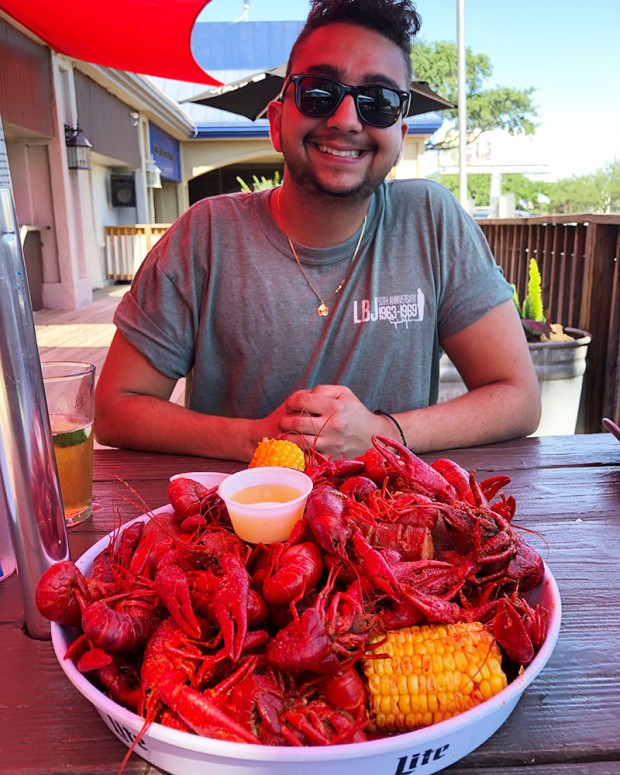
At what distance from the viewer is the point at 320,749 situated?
0.64 m

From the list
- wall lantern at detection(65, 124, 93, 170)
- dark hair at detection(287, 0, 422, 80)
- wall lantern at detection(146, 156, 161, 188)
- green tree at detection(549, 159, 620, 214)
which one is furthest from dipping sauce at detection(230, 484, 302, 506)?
green tree at detection(549, 159, 620, 214)

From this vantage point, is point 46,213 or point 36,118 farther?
point 46,213

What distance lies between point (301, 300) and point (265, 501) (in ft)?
4.07

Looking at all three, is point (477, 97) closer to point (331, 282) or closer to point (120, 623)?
point (331, 282)

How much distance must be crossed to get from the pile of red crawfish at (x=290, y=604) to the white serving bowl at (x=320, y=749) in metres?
0.03

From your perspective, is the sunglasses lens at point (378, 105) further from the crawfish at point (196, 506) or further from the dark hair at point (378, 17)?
the crawfish at point (196, 506)

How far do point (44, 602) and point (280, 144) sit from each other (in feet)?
6.14

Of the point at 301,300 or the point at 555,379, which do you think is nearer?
the point at 301,300

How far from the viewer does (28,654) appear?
3.08 feet

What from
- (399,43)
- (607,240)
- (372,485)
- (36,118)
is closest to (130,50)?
(36,118)

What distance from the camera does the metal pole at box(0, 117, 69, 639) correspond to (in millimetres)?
761

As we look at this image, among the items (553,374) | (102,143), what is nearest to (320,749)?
(553,374)

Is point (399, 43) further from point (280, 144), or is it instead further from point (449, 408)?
point (449, 408)

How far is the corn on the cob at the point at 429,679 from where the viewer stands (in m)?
0.75
